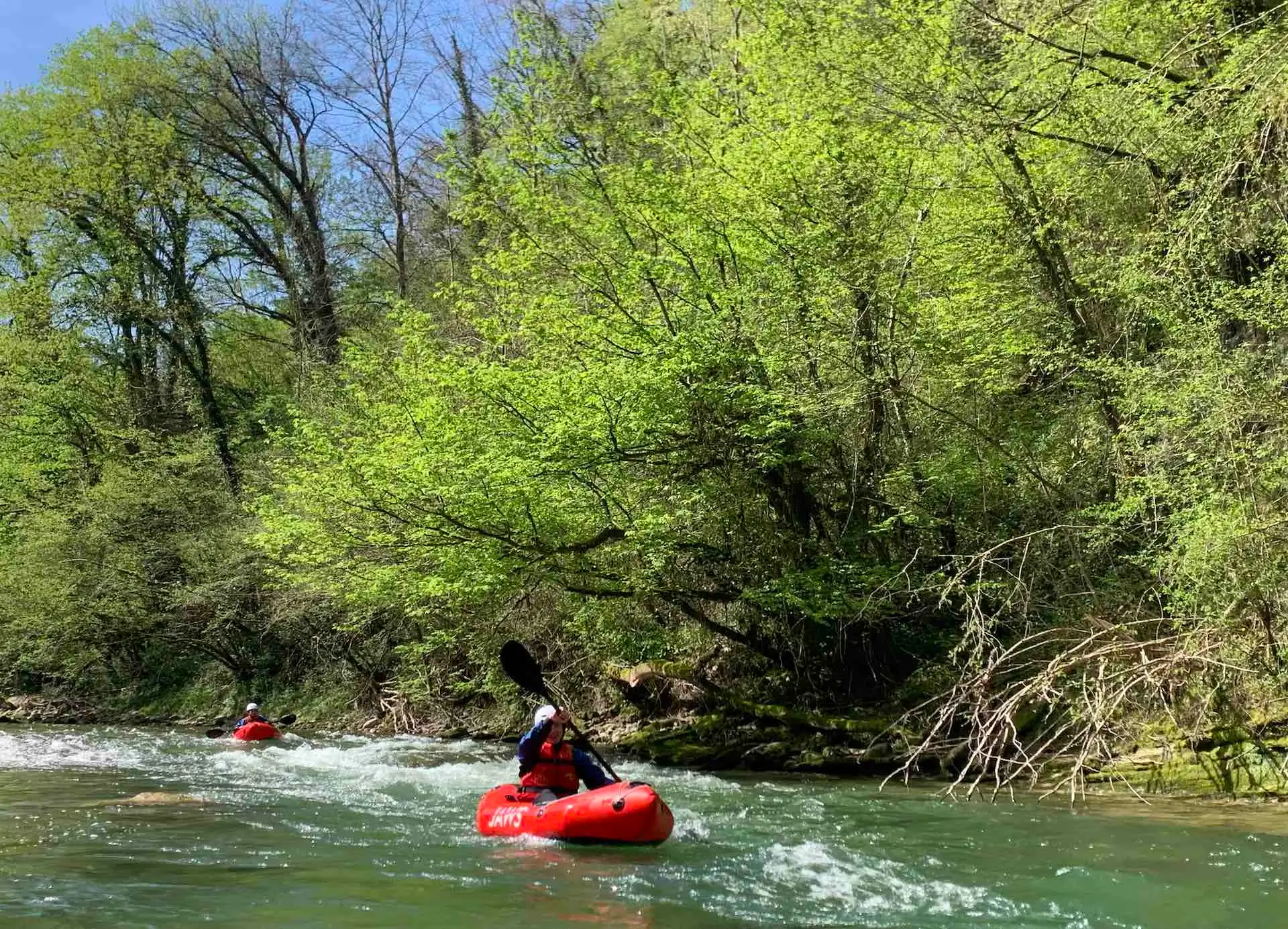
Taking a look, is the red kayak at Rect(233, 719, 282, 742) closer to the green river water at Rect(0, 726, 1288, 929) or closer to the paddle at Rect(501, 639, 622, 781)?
the green river water at Rect(0, 726, 1288, 929)

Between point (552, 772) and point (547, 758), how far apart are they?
0.36 feet

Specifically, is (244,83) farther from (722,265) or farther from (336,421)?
(722,265)

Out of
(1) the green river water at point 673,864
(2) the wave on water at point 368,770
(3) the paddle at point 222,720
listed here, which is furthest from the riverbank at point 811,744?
(2) the wave on water at point 368,770

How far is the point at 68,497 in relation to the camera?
21.0 m

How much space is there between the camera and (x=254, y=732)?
14.5 meters

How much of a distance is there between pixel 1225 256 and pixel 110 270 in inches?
892

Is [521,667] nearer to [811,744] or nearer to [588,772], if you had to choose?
[588,772]

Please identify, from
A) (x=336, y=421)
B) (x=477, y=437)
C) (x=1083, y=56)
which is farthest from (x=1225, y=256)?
(x=336, y=421)

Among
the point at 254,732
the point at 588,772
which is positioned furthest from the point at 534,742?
the point at 254,732

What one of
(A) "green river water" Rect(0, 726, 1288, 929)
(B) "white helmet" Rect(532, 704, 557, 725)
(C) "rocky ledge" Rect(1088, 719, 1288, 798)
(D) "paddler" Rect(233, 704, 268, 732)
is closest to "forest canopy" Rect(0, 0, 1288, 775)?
(C) "rocky ledge" Rect(1088, 719, 1288, 798)

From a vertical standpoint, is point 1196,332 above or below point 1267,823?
above

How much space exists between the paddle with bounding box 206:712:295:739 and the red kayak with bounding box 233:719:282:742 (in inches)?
12.5

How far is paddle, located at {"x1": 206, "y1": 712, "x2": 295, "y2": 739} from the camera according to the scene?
16.1 m

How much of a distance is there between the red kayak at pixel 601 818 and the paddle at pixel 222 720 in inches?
370
